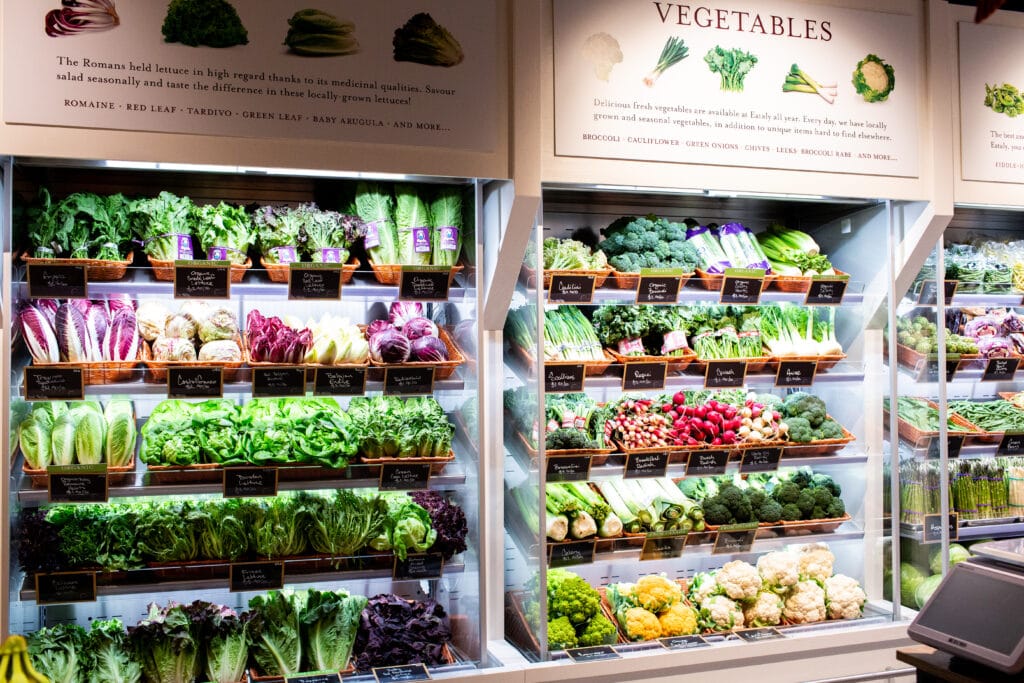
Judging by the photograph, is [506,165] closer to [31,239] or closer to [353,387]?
[353,387]

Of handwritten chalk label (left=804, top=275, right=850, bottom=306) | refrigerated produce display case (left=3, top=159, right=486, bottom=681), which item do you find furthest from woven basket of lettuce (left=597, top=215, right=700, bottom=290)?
refrigerated produce display case (left=3, top=159, right=486, bottom=681)

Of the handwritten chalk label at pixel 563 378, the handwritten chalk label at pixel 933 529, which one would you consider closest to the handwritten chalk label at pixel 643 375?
the handwritten chalk label at pixel 563 378

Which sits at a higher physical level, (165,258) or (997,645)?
(165,258)

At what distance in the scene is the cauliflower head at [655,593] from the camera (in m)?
3.98

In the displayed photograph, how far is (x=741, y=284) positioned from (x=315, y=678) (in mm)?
2595

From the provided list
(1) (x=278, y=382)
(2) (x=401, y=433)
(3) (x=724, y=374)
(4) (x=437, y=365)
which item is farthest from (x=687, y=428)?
(1) (x=278, y=382)

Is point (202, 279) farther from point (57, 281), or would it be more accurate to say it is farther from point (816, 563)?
point (816, 563)

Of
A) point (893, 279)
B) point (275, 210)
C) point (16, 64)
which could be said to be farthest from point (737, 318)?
point (16, 64)

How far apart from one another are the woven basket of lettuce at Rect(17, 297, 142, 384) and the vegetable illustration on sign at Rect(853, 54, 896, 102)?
347 centimetres

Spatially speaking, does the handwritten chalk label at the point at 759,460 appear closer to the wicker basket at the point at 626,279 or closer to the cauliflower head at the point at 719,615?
the cauliflower head at the point at 719,615

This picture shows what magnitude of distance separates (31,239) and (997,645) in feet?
11.9

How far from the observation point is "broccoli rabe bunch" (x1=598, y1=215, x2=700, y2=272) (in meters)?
4.06

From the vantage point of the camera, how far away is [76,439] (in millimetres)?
3332

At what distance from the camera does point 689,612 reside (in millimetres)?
4016
